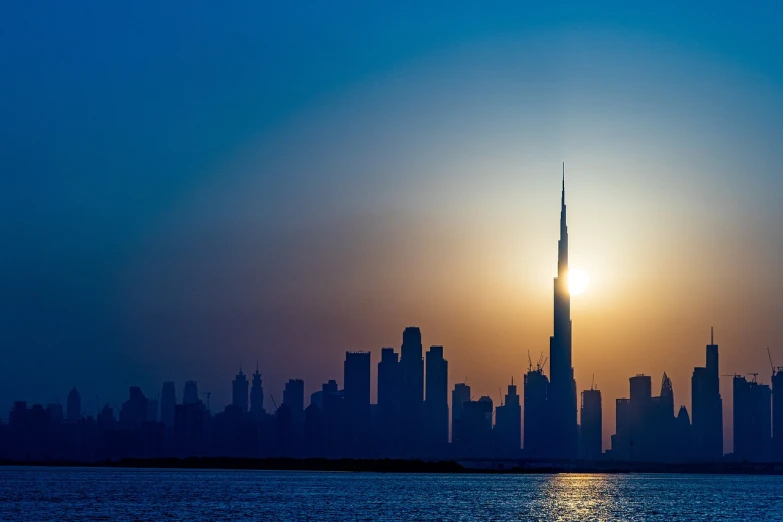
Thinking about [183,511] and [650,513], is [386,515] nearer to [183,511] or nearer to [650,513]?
[183,511]

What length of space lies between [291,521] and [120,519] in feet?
67.3

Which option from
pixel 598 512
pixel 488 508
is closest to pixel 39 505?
pixel 488 508

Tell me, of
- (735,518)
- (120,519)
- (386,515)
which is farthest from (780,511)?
(120,519)

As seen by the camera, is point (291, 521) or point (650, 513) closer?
point (291, 521)

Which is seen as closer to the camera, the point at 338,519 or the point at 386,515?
the point at 338,519

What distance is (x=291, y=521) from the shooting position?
138250mm

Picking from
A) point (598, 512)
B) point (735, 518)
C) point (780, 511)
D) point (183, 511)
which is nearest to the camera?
point (183, 511)

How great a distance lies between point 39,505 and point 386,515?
52.3m

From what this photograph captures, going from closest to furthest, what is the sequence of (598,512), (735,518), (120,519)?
(120,519) → (735,518) → (598,512)

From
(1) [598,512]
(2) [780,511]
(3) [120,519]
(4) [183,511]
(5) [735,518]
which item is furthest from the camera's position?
(2) [780,511]

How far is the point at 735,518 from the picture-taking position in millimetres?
166125

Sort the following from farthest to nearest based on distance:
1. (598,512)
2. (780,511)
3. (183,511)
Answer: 1. (780,511)
2. (598,512)
3. (183,511)

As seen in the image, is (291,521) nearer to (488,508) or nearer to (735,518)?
(488,508)

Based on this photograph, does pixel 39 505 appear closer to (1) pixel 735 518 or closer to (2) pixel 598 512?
(2) pixel 598 512
